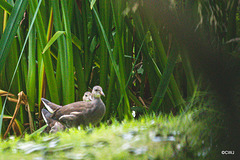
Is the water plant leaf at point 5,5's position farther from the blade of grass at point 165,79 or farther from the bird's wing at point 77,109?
the blade of grass at point 165,79

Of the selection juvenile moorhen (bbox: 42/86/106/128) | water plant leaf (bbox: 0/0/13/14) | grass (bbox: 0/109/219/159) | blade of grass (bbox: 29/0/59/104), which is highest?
water plant leaf (bbox: 0/0/13/14)

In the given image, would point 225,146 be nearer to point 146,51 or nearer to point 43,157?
point 43,157

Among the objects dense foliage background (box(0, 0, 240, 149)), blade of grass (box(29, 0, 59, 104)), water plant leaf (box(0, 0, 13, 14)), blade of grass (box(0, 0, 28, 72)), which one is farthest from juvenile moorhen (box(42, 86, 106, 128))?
water plant leaf (box(0, 0, 13, 14))

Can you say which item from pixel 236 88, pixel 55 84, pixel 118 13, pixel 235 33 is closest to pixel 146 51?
pixel 118 13

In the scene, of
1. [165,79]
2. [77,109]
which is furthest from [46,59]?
[165,79]

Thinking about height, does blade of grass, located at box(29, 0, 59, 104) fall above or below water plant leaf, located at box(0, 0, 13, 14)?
below

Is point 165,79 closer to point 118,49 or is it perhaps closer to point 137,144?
point 118,49

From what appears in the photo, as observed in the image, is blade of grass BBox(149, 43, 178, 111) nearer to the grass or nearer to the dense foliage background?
the dense foliage background

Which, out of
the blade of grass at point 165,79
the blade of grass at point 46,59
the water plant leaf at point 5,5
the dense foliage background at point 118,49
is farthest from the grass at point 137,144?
the water plant leaf at point 5,5

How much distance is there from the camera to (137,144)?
4.09 ft

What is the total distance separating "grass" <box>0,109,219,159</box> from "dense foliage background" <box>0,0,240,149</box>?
0.68 ft

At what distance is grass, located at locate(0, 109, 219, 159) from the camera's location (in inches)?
47.3

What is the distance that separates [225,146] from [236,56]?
1.30ft

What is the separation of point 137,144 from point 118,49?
46.6 inches
